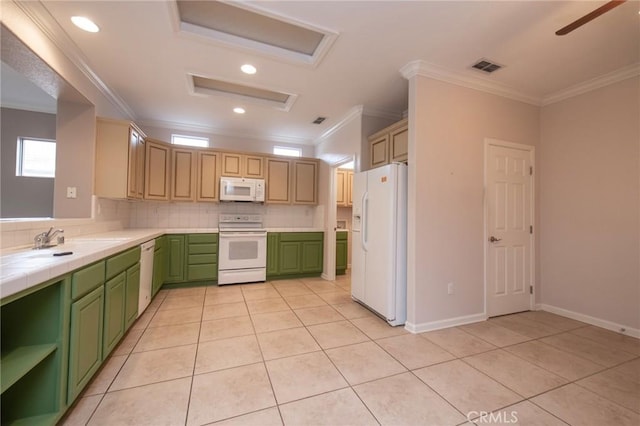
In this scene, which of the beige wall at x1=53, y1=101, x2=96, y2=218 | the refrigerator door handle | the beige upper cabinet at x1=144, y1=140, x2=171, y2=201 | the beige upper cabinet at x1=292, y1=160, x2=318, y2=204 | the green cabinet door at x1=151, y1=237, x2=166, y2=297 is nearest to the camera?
the beige wall at x1=53, y1=101, x2=96, y2=218

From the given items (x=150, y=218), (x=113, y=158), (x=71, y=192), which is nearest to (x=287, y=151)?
(x=150, y=218)

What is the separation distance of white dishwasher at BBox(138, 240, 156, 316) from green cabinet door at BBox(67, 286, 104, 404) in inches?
41.1

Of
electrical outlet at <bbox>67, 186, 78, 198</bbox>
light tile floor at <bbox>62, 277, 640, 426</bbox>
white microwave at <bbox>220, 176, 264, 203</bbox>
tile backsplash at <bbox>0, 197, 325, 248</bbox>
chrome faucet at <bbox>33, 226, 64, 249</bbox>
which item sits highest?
white microwave at <bbox>220, 176, 264, 203</bbox>

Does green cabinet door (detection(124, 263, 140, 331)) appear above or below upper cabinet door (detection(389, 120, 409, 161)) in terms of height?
below

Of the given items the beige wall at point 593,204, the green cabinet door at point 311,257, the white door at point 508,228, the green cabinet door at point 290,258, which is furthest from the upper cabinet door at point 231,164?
the beige wall at point 593,204

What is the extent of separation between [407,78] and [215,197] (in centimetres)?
336

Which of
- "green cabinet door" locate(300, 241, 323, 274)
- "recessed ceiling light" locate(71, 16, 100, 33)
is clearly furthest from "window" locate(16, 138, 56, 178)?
"green cabinet door" locate(300, 241, 323, 274)

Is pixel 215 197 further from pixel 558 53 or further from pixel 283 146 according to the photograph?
pixel 558 53

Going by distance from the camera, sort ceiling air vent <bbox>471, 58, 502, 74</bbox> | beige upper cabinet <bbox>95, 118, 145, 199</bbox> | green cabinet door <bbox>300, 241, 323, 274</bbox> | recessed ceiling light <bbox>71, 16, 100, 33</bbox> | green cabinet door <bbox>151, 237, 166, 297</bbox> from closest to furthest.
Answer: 1. recessed ceiling light <bbox>71, 16, 100, 33</bbox>
2. ceiling air vent <bbox>471, 58, 502, 74</bbox>
3. beige upper cabinet <bbox>95, 118, 145, 199</bbox>
4. green cabinet door <bbox>151, 237, 166, 297</bbox>
5. green cabinet door <bbox>300, 241, 323, 274</bbox>

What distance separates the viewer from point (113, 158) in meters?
3.07

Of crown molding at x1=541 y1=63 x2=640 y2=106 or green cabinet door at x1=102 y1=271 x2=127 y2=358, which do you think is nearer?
green cabinet door at x1=102 y1=271 x2=127 y2=358

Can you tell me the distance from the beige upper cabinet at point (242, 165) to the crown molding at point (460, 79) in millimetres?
2825

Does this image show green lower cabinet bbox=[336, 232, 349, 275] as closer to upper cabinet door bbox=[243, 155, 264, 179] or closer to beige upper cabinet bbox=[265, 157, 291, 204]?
beige upper cabinet bbox=[265, 157, 291, 204]

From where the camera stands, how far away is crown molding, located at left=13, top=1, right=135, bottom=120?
193 centimetres
